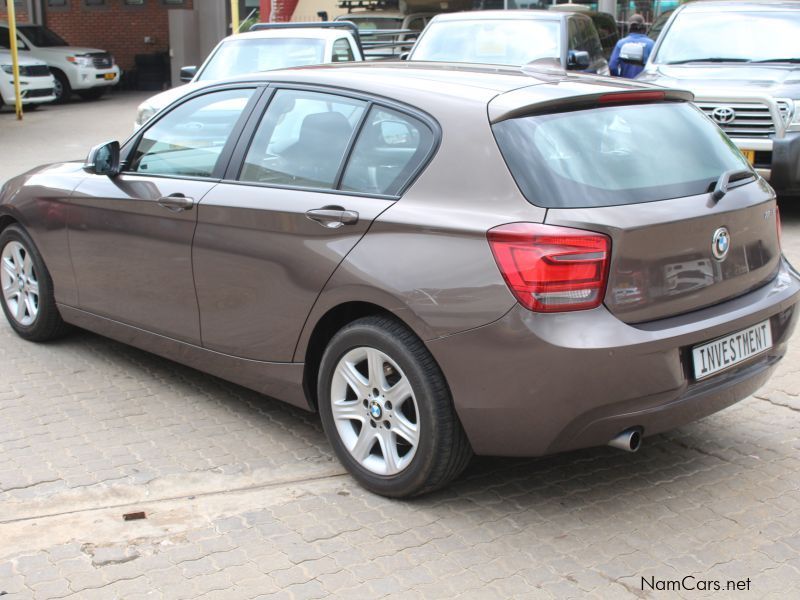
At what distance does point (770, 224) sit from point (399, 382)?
1.63 metres

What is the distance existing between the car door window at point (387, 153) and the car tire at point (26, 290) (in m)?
2.47

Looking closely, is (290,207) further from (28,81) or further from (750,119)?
(28,81)

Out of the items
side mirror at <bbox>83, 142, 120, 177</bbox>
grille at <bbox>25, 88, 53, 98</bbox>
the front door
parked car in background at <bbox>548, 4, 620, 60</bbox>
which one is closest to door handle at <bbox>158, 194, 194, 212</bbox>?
the front door

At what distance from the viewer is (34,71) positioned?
21.5m

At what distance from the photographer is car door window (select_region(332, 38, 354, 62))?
11610mm

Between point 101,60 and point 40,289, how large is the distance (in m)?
19.7

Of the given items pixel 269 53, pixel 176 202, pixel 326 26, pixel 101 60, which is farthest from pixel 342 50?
pixel 101 60

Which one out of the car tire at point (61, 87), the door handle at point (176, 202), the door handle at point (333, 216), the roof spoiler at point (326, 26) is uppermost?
the roof spoiler at point (326, 26)

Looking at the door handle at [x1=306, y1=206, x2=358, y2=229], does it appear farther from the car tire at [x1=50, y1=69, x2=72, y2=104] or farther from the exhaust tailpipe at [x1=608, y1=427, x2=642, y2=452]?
the car tire at [x1=50, y1=69, x2=72, y2=104]

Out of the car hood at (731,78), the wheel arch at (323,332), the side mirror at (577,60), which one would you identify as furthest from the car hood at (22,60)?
the wheel arch at (323,332)

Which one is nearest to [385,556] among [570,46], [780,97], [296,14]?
[780,97]

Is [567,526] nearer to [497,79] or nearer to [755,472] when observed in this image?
[755,472]

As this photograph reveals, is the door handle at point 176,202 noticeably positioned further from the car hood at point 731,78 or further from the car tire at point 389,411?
the car hood at point 731,78

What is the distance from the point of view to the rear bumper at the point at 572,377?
11.4 feet
